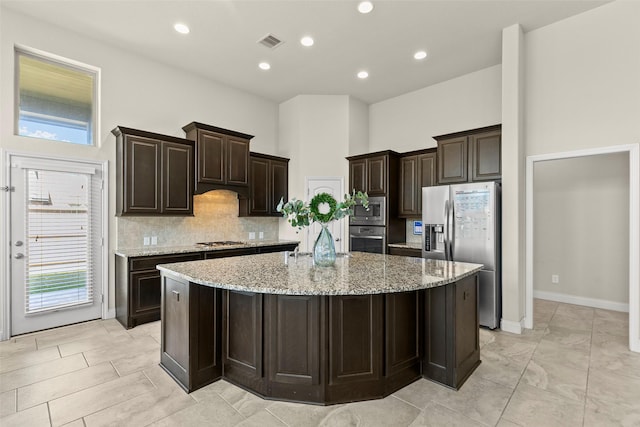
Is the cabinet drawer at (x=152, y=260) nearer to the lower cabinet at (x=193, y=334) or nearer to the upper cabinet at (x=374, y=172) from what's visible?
the lower cabinet at (x=193, y=334)

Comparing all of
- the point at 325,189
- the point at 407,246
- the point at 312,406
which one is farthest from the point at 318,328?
the point at 325,189

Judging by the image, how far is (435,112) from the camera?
5.37 metres

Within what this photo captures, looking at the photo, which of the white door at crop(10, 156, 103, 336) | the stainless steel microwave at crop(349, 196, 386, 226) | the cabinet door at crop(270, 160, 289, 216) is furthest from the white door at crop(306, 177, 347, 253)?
the white door at crop(10, 156, 103, 336)

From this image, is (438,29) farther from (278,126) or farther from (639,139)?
(278,126)

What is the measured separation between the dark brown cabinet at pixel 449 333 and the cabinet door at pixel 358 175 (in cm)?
313

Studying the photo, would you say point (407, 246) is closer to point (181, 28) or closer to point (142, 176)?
point (142, 176)

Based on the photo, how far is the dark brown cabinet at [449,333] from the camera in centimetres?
240

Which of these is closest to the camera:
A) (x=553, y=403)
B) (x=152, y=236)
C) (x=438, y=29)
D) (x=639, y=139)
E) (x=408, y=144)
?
(x=553, y=403)

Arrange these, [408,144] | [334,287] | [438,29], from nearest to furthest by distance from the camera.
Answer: [334,287] < [438,29] < [408,144]

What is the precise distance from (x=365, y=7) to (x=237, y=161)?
2838 millimetres

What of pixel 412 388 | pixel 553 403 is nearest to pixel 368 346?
pixel 412 388

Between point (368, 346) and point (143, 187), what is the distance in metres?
3.51

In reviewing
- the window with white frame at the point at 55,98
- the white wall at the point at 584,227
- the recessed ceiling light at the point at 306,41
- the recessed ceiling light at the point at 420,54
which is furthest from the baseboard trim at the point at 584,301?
the window with white frame at the point at 55,98

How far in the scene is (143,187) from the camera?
161 inches
